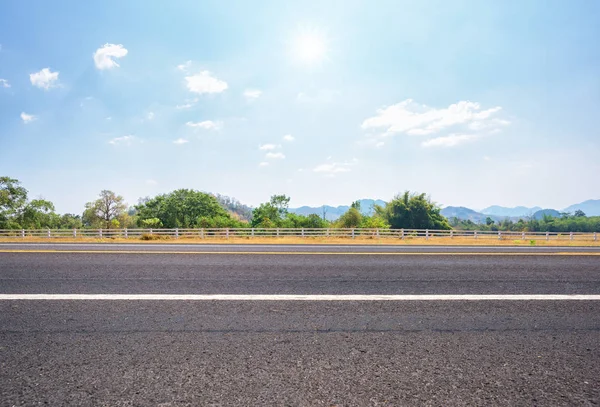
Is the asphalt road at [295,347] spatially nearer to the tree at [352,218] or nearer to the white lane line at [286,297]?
the white lane line at [286,297]

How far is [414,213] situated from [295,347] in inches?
2588

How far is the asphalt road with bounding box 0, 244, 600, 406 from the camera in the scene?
1.90 metres

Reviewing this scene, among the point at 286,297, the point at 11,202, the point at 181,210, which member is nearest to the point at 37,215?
the point at 11,202

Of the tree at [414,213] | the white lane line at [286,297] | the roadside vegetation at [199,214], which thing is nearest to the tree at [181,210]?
the roadside vegetation at [199,214]

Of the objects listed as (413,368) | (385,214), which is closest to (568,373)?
(413,368)

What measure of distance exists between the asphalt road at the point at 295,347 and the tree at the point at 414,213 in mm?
61901

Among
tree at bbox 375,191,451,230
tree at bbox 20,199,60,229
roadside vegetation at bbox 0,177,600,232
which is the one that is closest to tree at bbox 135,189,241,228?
roadside vegetation at bbox 0,177,600,232

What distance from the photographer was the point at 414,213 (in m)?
63.6

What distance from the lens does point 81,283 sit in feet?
14.5

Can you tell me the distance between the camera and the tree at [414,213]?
2483 inches

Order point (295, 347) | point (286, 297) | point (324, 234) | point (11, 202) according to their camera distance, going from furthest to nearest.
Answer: point (11, 202)
point (324, 234)
point (286, 297)
point (295, 347)

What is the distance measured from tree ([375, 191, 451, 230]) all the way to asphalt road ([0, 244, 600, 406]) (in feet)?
203

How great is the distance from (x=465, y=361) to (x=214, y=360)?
1880mm

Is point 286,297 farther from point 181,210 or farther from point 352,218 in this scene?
point 181,210
